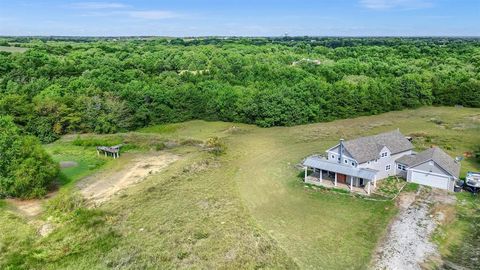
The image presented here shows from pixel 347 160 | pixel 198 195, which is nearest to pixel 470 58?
pixel 347 160

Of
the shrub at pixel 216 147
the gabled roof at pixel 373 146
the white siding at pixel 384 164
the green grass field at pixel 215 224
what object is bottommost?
the green grass field at pixel 215 224

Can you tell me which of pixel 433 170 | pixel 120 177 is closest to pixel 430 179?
pixel 433 170

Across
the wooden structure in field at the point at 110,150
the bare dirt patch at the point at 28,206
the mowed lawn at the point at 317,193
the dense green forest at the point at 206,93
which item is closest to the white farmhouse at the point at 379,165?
the mowed lawn at the point at 317,193

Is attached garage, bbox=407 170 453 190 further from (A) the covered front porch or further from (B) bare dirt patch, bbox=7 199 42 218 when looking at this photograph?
(B) bare dirt patch, bbox=7 199 42 218

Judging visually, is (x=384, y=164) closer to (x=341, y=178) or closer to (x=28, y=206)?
(x=341, y=178)

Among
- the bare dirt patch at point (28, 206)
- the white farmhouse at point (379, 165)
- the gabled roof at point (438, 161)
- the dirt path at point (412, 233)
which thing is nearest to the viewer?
the dirt path at point (412, 233)

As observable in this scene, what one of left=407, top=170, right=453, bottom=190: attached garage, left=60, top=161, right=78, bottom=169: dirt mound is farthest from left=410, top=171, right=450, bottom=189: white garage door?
left=60, top=161, right=78, bottom=169: dirt mound

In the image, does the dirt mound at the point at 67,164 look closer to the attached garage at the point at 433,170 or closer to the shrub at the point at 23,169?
the shrub at the point at 23,169
